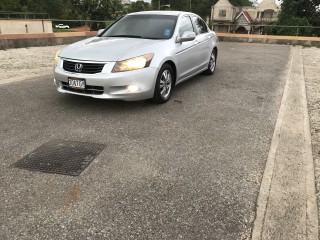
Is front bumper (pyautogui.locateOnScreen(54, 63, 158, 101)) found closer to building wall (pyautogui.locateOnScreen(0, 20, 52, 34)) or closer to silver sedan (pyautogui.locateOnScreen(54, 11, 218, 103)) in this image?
silver sedan (pyautogui.locateOnScreen(54, 11, 218, 103))

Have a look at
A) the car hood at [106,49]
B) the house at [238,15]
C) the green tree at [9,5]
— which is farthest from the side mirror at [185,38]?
the green tree at [9,5]

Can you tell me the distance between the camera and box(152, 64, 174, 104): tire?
5.45m

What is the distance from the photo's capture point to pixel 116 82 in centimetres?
490

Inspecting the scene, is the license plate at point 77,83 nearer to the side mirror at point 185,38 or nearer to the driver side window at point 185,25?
the side mirror at point 185,38

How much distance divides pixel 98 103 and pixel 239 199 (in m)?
3.47

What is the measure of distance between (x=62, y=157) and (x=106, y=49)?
2.29 metres

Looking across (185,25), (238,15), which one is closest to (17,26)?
(185,25)

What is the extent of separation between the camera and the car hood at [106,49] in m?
5.03

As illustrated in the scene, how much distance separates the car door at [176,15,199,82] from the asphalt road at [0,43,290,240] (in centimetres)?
53

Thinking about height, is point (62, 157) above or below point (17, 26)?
below

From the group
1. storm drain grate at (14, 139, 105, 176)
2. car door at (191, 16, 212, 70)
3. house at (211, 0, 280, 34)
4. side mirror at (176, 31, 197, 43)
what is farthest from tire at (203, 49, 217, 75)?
house at (211, 0, 280, 34)

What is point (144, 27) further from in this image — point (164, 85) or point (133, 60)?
point (133, 60)

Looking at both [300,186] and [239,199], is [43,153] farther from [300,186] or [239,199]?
[300,186]

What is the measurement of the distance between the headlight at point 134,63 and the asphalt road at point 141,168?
2.48 feet
